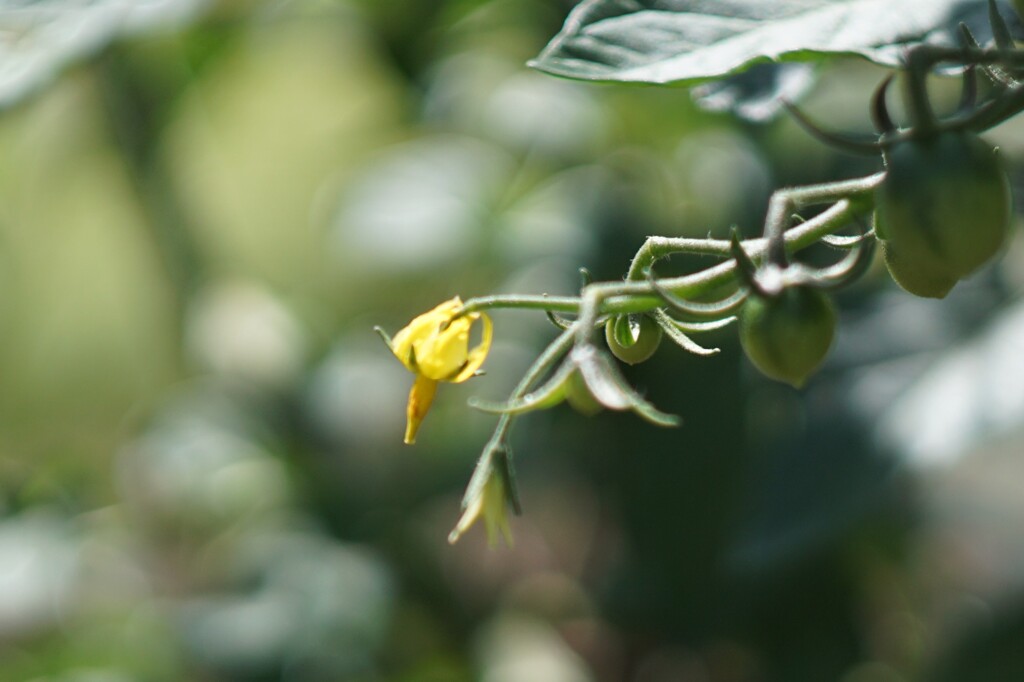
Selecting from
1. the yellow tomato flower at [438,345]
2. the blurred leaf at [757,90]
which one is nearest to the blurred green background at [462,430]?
the blurred leaf at [757,90]

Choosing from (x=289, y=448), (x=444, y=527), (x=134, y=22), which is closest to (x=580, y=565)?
(x=444, y=527)

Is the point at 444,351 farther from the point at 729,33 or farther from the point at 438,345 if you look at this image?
the point at 729,33

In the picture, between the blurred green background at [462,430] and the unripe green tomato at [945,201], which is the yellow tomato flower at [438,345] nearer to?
the unripe green tomato at [945,201]

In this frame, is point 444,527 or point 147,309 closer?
point 444,527

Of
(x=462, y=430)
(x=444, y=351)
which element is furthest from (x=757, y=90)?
(x=462, y=430)


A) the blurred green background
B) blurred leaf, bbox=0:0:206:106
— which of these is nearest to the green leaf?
blurred leaf, bbox=0:0:206:106

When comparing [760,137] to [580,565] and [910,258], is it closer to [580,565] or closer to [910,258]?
[580,565]

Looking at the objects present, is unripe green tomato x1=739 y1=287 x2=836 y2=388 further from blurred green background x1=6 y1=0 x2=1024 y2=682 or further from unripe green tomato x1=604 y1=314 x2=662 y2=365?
blurred green background x1=6 y1=0 x2=1024 y2=682
